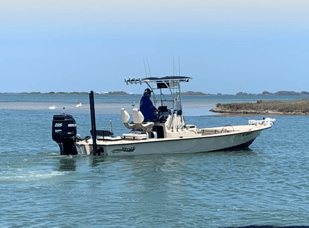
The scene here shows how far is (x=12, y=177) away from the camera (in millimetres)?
15820

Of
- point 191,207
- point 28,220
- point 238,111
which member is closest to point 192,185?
point 191,207

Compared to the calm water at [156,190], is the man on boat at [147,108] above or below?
above

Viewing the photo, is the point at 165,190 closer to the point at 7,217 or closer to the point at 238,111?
the point at 7,217

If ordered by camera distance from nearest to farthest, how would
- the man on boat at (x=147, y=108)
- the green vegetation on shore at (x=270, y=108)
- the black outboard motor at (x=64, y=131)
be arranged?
1. the black outboard motor at (x=64, y=131)
2. the man on boat at (x=147, y=108)
3. the green vegetation on shore at (x=270, y=108)

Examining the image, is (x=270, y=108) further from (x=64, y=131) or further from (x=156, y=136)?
(x=64, y=131)

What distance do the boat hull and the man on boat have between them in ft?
4.04

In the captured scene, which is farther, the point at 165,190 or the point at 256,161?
the point at 256,161

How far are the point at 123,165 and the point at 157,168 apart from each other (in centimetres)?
137

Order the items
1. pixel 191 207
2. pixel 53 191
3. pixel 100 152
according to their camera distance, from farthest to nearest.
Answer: pixel 100 152
pixel 53 191
pixel 191 207

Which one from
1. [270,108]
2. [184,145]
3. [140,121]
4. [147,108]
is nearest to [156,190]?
[140,121]

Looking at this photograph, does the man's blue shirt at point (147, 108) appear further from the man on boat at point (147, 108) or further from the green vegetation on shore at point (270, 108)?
the green vegetation on shore at point (270, 108)

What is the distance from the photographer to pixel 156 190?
13891 mm

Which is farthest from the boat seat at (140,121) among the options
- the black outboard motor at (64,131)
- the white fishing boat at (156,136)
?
the black outboard motor at (64,131)

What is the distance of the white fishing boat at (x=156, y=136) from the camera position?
1892 centimetres
